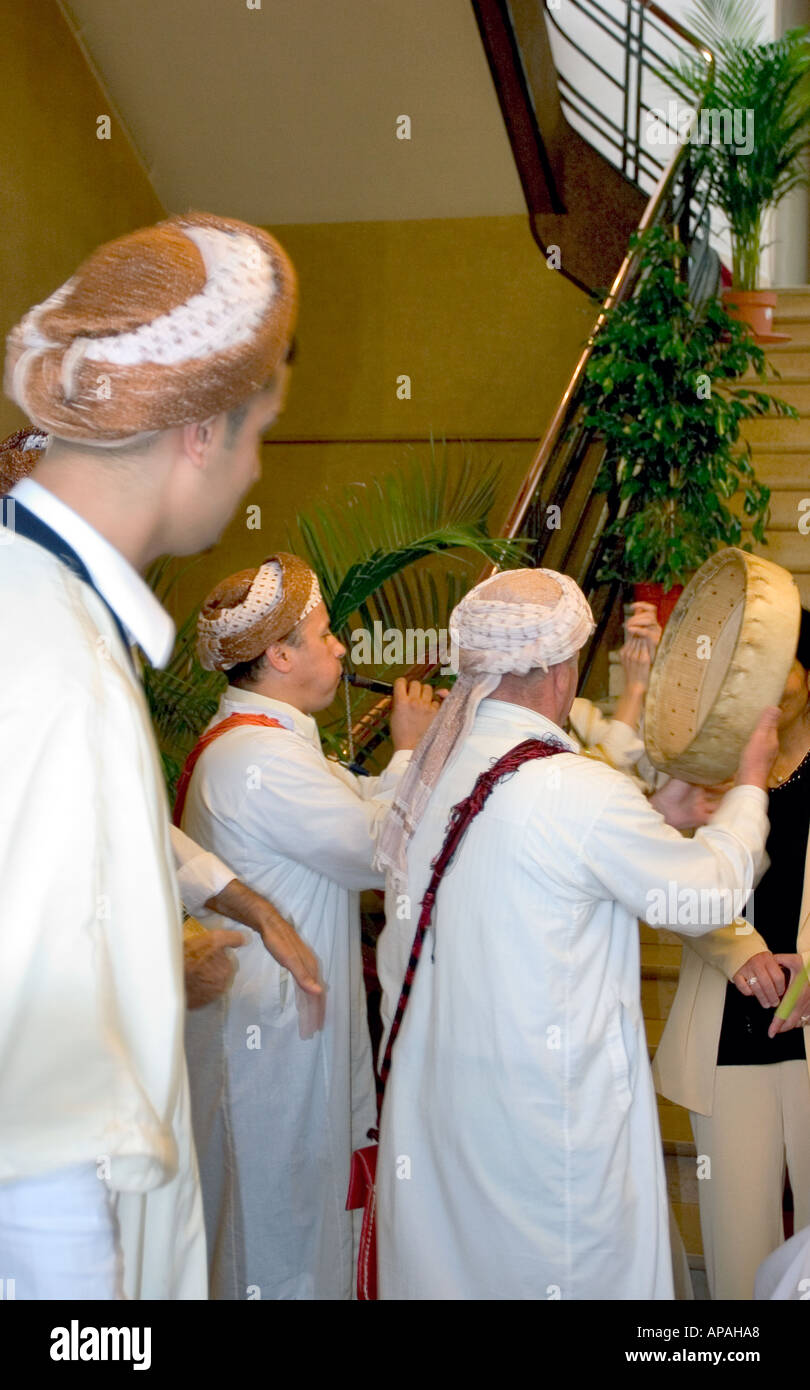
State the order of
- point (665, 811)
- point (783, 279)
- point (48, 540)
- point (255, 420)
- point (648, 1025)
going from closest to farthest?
point (48, 540) → point (255, 420) → point (665, 811) → point (648, 1025) → point (783, 279)

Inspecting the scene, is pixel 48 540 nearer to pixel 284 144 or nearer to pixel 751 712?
pixel 751 712

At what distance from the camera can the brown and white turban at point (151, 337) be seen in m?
1.25

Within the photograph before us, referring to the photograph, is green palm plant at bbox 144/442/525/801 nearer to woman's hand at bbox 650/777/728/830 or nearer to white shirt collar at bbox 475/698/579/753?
woman's hand at bbox 650/777/728/830

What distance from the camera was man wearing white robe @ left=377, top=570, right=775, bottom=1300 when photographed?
224cm

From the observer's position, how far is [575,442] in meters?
5.12

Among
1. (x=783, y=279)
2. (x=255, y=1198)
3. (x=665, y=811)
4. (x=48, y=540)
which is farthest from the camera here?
(x=783, y=279)

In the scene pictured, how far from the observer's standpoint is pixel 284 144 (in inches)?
277

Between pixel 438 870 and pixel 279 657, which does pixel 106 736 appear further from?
pixel 279 657

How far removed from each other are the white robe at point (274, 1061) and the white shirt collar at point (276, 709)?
10cm

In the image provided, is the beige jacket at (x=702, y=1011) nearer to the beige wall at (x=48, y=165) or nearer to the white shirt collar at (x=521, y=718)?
the white shirt collar at (x=521, y=718)

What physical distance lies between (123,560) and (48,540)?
0.24ft

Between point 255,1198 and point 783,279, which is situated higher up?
point 783,279
